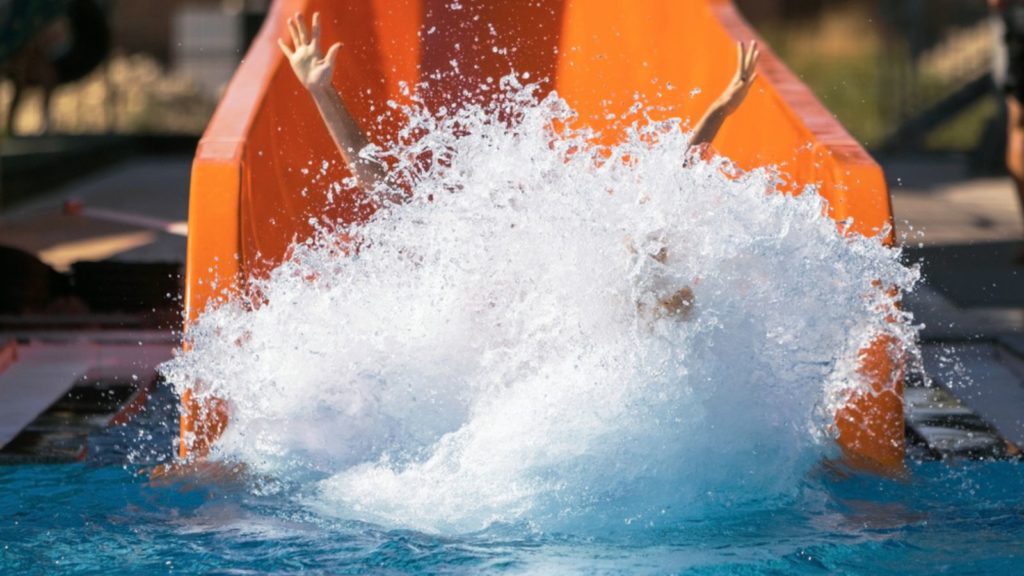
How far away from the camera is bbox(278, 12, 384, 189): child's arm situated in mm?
4082

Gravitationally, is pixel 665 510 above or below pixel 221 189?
below

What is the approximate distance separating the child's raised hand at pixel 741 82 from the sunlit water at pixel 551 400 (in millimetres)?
359

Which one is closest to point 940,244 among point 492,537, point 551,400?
point 551,400

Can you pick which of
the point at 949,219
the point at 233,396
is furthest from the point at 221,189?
the point at 949,219

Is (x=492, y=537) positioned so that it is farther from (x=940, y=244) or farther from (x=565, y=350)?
(x=940, y=244)

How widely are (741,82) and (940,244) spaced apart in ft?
10.2

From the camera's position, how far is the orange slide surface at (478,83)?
3.82m

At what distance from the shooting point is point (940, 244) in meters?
7.11

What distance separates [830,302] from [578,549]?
978 mm

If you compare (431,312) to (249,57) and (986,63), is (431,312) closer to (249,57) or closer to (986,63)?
(249,57)

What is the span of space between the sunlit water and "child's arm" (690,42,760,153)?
0.25 metres

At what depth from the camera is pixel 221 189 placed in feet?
12.6

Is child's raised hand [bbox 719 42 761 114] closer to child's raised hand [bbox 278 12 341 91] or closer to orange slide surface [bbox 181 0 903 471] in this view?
orange slide surface [bbox 181 0 903 471]

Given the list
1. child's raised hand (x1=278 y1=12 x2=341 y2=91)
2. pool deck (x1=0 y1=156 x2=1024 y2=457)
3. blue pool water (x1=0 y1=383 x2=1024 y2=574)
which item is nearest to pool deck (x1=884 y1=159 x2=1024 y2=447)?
pool deck (x1=0 y1=156 x2=1024 y2=457)
